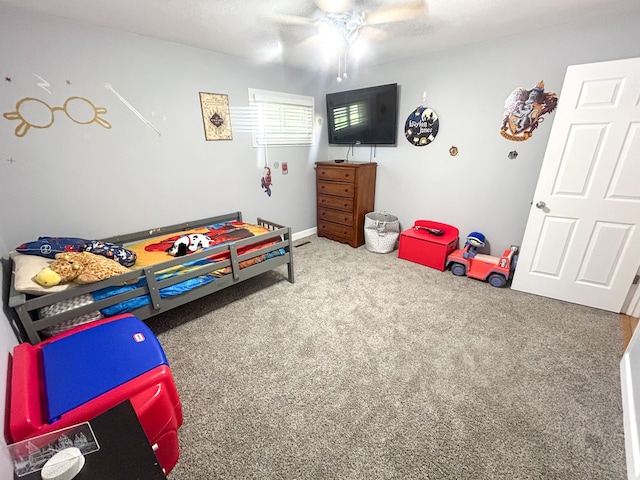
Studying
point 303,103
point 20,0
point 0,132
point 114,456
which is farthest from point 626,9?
point 0,132

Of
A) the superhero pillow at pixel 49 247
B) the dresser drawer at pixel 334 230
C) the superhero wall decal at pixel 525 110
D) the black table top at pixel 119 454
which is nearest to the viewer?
the black table top at pixel 119 454

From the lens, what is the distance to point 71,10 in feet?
6.23

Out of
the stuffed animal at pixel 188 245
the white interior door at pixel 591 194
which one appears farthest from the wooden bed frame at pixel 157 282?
the white interior door at pixel 591 194

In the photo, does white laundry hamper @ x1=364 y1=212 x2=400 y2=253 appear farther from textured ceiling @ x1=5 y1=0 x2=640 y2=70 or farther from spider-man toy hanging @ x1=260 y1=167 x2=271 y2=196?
textured ceiling @ x1=5 y1=0 x2=640 y2=70

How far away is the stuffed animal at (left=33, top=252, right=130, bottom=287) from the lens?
156cm

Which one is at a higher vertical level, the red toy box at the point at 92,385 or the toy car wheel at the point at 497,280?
the red toy box at the point at 92,385

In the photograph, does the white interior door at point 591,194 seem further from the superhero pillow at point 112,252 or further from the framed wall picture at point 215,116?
the superhero pillow at point 112,252

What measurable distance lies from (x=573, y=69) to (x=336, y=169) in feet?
7.56

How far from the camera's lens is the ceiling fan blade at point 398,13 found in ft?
6.10

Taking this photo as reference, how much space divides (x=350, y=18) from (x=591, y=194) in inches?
90.7

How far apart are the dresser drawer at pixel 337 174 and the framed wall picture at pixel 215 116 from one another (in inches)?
50.4

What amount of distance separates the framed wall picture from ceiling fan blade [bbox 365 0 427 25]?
1.65m

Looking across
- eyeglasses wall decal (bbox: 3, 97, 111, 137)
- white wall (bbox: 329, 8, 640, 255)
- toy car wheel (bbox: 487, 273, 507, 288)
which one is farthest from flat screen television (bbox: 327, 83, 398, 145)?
eyeglasses wall decal (bbox: 3, 97, 111, 137)

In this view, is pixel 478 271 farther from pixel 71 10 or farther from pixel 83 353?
pixel 71 10
